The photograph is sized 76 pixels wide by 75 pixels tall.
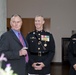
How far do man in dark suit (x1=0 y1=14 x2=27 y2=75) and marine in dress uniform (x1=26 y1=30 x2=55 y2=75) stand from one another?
0.41m

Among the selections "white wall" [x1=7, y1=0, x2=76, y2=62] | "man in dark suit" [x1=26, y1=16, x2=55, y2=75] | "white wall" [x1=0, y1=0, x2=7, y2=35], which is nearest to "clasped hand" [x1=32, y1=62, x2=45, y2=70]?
"man in dark suit" [x1=26, y1=16, x2=55, y2=75]

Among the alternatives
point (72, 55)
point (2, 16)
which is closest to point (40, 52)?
point (72, 55)

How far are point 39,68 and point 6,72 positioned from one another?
1.58 metres

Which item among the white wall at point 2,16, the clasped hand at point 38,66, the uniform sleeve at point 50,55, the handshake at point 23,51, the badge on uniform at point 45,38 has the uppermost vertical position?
the white wall at point 2,16

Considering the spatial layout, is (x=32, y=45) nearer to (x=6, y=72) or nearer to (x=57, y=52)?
(x=6, y=72)

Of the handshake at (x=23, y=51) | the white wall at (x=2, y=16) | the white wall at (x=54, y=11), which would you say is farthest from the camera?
the white wall at (x=54, y=11)

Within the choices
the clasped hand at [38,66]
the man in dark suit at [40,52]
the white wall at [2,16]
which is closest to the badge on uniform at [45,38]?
the man in dark suit at [40,52]

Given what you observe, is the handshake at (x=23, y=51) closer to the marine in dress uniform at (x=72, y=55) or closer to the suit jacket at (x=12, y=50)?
the suit jacket at (x=12, y=50)

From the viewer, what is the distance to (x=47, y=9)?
28.8 ft

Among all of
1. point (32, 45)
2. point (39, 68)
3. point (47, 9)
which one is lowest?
point (39, 68)

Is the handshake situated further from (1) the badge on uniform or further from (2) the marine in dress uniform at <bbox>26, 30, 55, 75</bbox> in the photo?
(1) the badge on uniform

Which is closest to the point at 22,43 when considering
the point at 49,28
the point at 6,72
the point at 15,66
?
the point at 15,66

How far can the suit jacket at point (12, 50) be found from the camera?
220 cm

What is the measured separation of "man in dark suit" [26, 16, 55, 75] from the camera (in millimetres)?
2715
